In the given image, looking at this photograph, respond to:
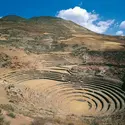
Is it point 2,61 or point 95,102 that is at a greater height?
point 2,61

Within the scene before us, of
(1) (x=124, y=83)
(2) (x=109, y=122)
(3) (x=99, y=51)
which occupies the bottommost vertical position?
(2) (x=109, y=122)

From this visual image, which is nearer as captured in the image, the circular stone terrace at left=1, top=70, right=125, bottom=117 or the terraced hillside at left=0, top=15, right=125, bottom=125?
the terraced hillside at left=0, top=15, right=125, bottom=125

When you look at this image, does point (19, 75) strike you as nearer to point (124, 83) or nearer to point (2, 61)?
point (2, 61)

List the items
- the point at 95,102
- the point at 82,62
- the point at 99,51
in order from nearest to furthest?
the point at 95,102 < the point at 82,62 < the point at 99,51

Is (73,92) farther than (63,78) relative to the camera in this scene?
No

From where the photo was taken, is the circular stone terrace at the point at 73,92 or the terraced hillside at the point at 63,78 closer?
the terraced hillside at the point at 63,78

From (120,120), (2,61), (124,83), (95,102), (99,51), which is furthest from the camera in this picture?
(99,51)

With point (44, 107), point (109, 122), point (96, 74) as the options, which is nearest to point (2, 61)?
point (96, 74)

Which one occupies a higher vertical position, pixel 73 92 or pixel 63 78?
pixel 63 78
